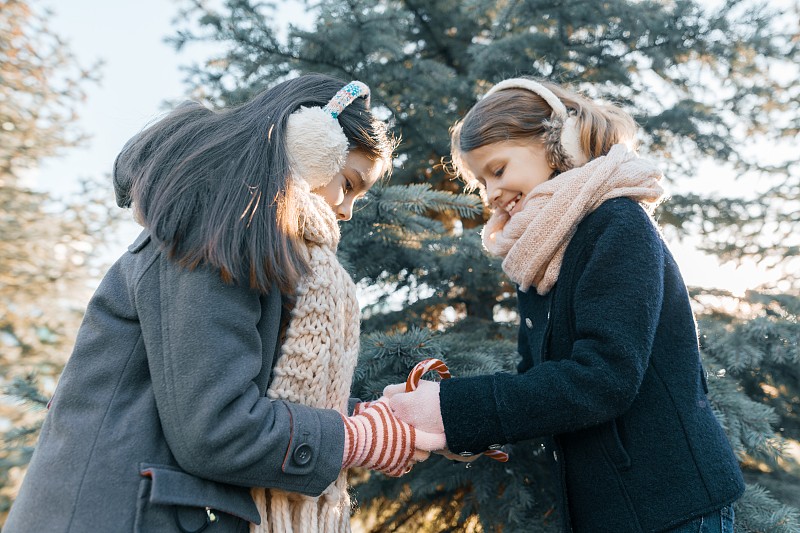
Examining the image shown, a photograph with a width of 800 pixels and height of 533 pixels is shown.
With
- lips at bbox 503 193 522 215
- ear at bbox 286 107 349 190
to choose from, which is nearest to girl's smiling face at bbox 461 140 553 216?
lips at bbox 503 193 522 215

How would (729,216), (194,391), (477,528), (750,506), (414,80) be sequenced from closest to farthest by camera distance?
1. (194,391)
2. (750,506)
3. (477,528)
4. (414,80)
5. (729,216)

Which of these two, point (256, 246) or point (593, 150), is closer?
point (256, 246)

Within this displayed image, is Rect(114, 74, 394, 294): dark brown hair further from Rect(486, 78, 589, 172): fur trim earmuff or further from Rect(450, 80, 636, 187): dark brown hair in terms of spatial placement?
Rect(486, 78, 589, 172): fur trim earmuff

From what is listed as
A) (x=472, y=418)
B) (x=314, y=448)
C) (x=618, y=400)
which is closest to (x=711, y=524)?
(x=618, y=400)

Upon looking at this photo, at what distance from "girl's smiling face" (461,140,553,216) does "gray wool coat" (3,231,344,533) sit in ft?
3.01

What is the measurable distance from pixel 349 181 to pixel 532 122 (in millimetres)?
619

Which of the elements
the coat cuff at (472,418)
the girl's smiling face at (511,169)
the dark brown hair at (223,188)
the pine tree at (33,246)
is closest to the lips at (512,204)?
the girl's smiling face at (511,169)

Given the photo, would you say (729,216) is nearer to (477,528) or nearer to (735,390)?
(735,390)

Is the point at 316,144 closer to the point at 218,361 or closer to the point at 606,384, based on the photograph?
the point at 218,361

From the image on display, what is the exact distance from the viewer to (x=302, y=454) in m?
1.20

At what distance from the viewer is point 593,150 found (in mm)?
1808

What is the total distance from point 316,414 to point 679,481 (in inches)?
34.4

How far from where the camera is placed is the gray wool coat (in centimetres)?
109

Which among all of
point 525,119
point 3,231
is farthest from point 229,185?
point 3,231
